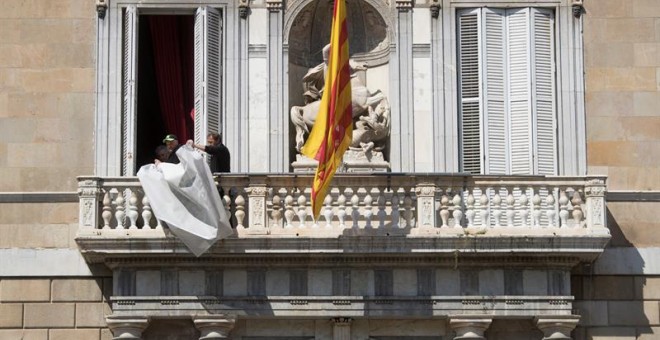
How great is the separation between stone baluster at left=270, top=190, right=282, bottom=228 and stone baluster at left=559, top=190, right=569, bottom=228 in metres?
4.39

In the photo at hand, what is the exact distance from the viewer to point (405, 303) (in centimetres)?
3759

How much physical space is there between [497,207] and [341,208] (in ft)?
8.04

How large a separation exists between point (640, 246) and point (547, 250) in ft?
6.66

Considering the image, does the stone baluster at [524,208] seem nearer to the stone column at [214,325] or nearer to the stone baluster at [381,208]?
the stone baluster at [381,208]

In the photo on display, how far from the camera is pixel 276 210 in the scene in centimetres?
3788

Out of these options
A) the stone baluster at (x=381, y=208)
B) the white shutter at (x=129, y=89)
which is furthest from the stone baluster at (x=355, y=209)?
the white shutter at (x=129, y=89)

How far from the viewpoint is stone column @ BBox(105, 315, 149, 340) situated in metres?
37.4

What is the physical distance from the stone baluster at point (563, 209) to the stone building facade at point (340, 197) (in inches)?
2.7

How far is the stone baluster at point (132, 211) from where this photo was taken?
3769cm

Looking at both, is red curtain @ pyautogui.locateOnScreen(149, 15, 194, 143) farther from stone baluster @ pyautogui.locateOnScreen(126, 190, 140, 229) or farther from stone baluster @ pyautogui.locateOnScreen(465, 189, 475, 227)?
stone baluster @ pyautogui.locateOnScreen(465, 189, 475, 227)

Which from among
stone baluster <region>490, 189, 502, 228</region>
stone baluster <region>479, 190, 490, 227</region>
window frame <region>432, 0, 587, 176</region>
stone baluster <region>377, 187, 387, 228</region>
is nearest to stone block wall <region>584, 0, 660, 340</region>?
window frame <region>432, 0, 587, 176</region>

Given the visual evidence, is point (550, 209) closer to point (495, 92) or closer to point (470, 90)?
point (495, 92)

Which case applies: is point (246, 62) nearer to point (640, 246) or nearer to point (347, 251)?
point (347, 251)

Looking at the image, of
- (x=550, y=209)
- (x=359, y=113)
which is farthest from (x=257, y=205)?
(x=550, y=209)
